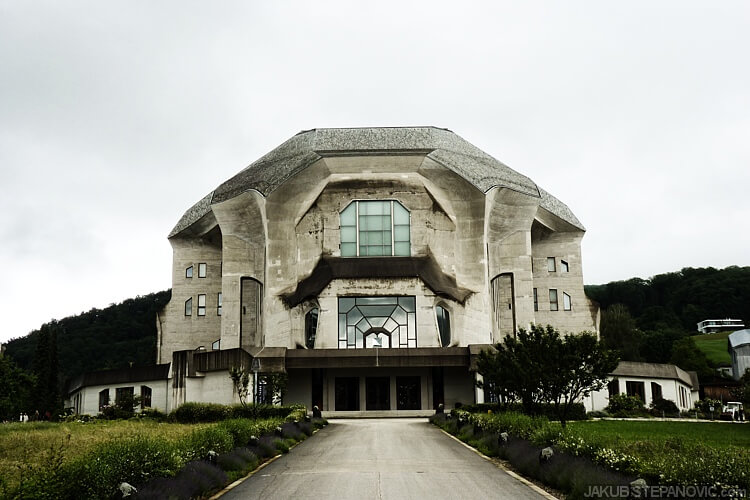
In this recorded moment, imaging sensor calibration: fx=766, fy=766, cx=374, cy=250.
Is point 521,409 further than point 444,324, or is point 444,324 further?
point 444,324

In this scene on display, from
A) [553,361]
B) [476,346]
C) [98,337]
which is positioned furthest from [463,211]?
[98,337]

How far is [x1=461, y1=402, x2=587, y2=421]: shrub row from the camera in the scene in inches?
1163

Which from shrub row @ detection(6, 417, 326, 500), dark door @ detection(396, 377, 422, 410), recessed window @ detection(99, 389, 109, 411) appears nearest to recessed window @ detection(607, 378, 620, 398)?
dark door @ detection(396, 377, 422, 410)

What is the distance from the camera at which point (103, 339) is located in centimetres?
10525

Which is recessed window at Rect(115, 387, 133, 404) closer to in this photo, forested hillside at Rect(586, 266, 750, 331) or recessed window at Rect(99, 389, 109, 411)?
recessed window at Rect(99, 389, 109, 411)

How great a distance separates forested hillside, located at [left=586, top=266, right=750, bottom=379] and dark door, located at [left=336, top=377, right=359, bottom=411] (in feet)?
156

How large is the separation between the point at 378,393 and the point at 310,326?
20.5 feet

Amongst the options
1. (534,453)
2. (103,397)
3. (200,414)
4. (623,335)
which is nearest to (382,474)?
(534,453)

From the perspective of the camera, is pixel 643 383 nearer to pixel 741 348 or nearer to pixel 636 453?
pixel 741 348

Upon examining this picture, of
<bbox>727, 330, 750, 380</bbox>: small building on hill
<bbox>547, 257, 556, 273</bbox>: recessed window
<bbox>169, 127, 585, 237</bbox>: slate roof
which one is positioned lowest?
<bbox>727, 330, 750, 380</bbox>: small building on hill

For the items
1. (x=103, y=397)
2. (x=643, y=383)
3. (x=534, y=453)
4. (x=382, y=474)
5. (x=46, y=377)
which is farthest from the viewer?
(x=46, y=377)

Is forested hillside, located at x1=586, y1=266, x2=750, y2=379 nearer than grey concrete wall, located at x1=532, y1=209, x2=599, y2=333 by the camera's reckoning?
No

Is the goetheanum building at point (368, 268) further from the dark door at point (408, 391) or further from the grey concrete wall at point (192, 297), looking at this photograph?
the grey concrete wall at point (192, 297)

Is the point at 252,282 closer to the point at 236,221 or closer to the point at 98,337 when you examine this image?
the point at 236,221
